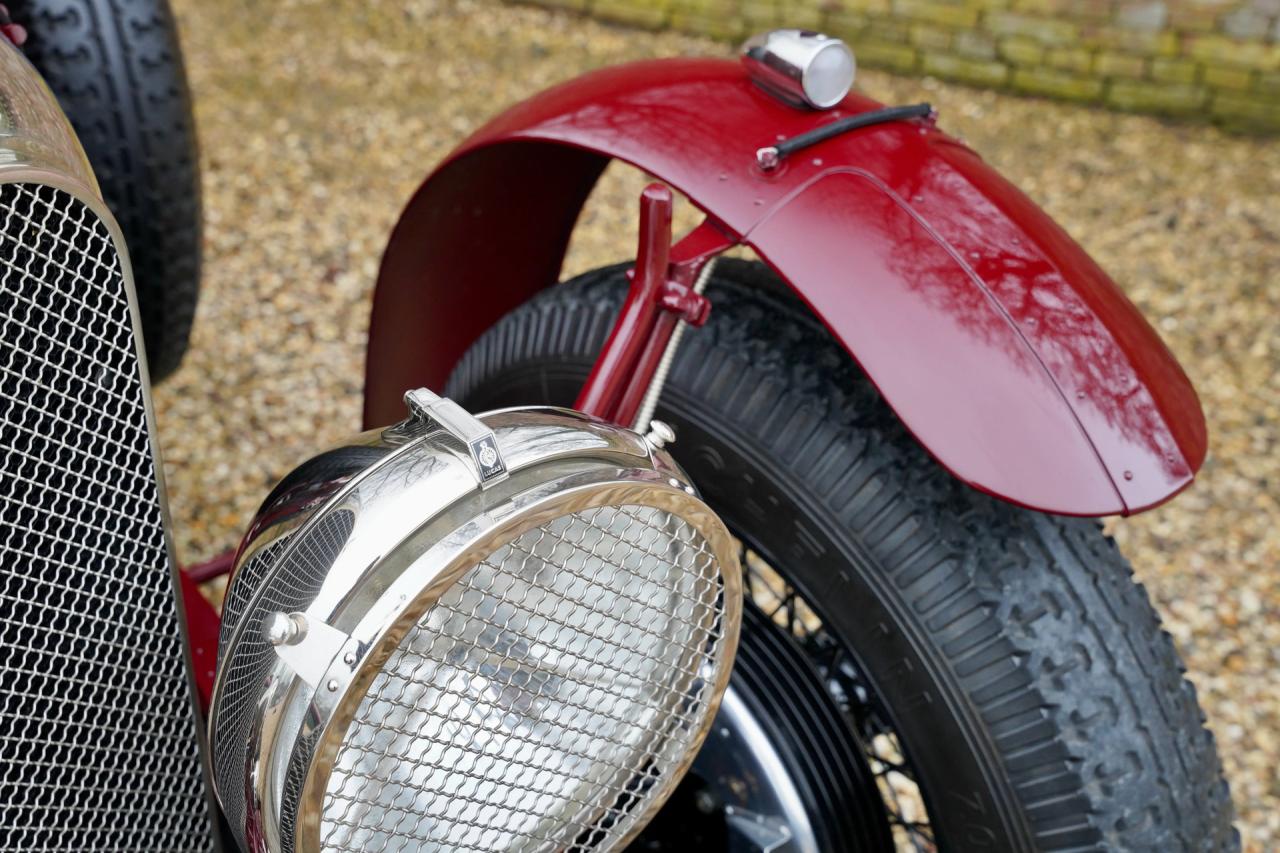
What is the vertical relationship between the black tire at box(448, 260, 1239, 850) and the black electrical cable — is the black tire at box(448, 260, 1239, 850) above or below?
below

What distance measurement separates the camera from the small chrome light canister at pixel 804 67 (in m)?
1.25

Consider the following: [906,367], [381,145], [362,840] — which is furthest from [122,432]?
[381,145]

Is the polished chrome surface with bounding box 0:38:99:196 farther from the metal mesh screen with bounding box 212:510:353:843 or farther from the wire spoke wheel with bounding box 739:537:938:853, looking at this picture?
the wire spoke wheel with bounding box 739:537:938:853

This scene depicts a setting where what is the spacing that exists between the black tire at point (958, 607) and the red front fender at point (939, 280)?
121 mm

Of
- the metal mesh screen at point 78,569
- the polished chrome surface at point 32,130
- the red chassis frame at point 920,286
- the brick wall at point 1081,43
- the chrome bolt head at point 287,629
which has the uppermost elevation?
the brick wall at point 1081,43

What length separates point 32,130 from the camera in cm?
95

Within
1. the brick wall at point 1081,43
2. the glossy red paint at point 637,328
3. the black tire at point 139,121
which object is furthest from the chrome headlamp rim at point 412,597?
the brick wall at point 1081,43

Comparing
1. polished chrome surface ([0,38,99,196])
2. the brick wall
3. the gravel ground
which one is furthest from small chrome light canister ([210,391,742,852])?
the brick wall

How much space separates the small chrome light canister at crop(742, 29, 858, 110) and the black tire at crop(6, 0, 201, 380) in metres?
1.06

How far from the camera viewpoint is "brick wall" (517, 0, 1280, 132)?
12.5 ft

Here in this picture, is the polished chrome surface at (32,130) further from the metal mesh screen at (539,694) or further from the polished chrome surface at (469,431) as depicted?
the metal mesh screen at (539,694)

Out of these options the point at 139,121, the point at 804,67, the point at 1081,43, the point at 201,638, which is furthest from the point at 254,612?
the point at 1081,43

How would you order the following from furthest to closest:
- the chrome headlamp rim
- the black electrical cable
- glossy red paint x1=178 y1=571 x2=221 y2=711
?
glossy red paint x1=178 y1=571 x2=221 y2=711, the black electrical cable, the chrome headlamp rim

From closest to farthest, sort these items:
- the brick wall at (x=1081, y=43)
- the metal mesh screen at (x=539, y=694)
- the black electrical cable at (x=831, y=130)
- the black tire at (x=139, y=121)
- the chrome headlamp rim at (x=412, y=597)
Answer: the chrome headlamp rim at (x=412, y=597) → the metal mesh screen at (x=539, y=694) → the black electrical cable at (x=831, y=130) → the black tire at (x=139, y=121) → the brick wall at (x=1081, y=43)
